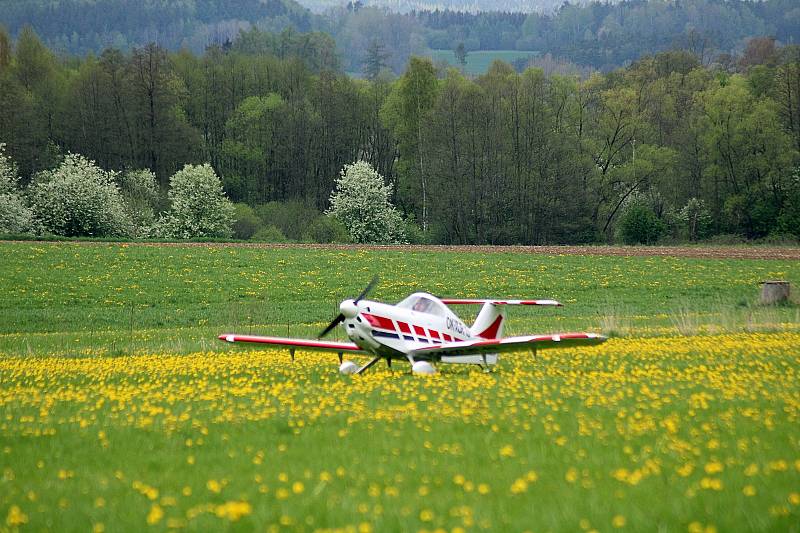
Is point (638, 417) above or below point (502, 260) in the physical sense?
above

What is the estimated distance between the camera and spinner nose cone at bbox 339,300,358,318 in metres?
18.1

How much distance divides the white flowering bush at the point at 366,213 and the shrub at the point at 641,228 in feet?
71.2

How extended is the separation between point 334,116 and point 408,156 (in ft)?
41.3

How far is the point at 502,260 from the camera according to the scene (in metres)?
60.2

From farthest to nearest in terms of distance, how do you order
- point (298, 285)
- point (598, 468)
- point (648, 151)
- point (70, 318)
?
1. point (648, 151)
2. point (298, 285)
3. point (70, 318)
4. point (598, 468)

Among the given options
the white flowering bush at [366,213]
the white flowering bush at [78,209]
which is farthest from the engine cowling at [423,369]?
the white flowering bush at [366,213]

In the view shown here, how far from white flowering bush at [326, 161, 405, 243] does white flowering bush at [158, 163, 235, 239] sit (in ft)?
34.4

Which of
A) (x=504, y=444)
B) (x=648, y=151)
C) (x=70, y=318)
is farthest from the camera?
(x=648, y=151)

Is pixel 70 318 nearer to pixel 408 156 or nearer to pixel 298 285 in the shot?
pixel 298 285

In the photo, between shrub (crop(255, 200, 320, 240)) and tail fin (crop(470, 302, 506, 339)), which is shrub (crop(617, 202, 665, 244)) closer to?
shrub (crop(255, 200, 320, 240))

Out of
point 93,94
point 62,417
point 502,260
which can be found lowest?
point 502,260

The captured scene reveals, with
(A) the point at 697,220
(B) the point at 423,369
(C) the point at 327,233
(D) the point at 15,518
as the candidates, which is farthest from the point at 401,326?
(A) the point at 697,220

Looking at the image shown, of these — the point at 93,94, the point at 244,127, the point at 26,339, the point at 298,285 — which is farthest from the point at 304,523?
the point at 244,127

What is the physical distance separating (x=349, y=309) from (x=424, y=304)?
197cm
